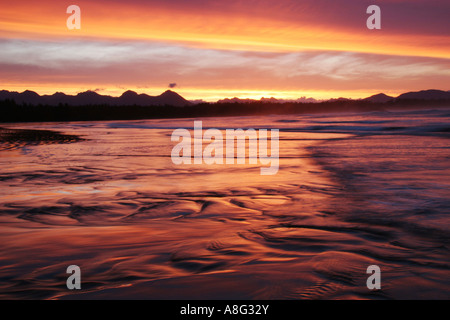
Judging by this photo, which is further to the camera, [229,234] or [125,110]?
[125,110]

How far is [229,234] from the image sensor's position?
12.5 ft

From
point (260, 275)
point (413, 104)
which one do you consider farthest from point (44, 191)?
point (413, 104)

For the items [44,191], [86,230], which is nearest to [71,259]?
[86,230]

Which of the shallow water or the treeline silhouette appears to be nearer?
the shallow water

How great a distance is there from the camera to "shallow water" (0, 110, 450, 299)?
2.69 metres

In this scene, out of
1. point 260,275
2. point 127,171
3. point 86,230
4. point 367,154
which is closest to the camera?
point 260,275

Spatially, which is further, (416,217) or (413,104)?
(413,104)

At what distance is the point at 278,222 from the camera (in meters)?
4.16

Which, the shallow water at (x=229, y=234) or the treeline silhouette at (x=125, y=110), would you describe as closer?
the shallow water at (x=229, y=234)

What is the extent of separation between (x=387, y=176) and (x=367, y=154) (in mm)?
3410

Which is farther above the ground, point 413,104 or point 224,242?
point 413,104

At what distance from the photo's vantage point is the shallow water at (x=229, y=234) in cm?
269

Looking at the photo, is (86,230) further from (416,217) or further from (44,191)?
(416,217)
